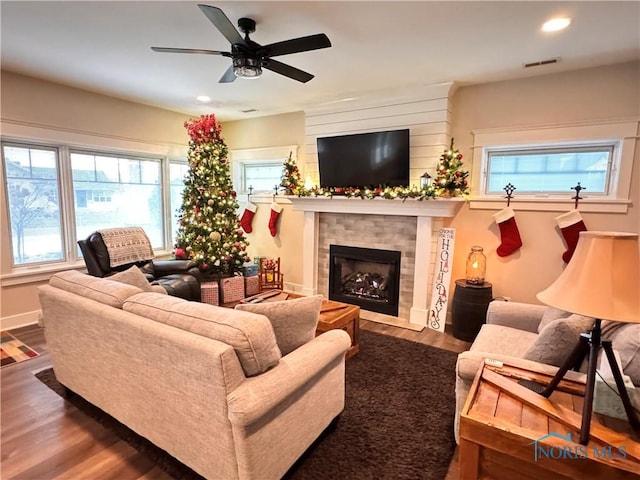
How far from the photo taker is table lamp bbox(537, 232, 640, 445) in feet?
3.91

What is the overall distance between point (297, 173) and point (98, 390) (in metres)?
3.44

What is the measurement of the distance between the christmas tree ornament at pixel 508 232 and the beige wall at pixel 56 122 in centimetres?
476

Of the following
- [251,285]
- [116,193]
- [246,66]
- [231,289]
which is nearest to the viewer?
[246,66]

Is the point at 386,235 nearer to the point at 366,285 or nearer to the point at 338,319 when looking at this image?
the point at 366,285

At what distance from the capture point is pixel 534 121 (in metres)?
3.40

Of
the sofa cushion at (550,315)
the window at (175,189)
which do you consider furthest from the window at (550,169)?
the window at (175,189)

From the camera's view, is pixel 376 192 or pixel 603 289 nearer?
pixel 603 289

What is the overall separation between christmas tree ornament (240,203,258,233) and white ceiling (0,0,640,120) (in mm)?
1996

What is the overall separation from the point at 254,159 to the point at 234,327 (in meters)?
4.34

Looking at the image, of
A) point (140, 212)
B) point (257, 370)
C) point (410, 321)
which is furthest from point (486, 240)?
point (140, 212)

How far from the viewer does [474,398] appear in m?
1.48

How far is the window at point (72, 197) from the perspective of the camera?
150 inches

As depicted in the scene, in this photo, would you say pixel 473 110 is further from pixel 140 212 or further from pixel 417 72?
pixel 140 212

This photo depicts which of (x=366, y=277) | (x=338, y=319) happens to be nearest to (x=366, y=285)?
(x=366, y=277)
